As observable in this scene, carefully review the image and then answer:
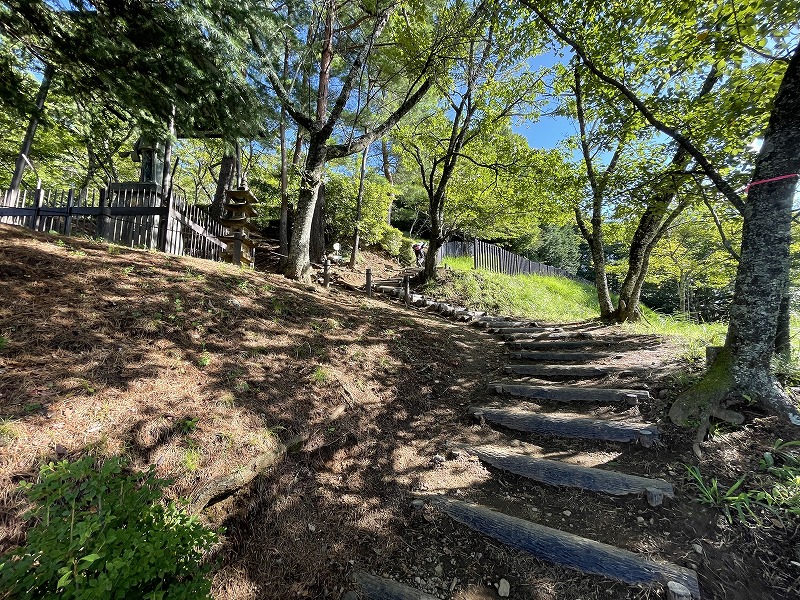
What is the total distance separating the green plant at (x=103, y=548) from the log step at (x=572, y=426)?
2.84 m

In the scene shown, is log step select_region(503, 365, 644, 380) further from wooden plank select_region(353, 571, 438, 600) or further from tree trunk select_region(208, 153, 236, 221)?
tree trunk select_region(208, 153, 236, 221)

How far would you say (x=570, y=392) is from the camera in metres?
3.78

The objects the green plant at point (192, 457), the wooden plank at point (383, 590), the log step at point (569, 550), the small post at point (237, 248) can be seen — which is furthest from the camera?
the small post at point (237, 248)

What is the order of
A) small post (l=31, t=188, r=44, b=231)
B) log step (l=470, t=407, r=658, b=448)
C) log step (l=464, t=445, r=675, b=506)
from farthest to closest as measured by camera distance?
small post (l=31, t=188, r=44, b=231) < log step (l=470, t=407, r=658, b=448) < log step (l=464, t=445, r=675, b=506)

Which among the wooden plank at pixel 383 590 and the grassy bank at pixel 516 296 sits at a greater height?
the grassy bank at pixel 516 296

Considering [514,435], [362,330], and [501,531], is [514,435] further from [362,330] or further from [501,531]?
[362,330]

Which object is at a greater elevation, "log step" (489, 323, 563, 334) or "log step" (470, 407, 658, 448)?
"log step" (489, 323, 563, 334)

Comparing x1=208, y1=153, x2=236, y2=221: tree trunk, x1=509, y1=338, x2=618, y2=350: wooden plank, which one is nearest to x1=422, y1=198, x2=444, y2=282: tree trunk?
x1=509, y1=338, x2=618, y2=350: wooden plank

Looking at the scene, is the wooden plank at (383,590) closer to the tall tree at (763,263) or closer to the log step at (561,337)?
the tall tree at (763,263)

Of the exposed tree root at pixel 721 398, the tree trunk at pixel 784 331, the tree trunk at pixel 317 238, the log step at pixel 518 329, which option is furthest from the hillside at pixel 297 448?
the tree trunk at pixel 317 238

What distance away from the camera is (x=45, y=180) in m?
15.5

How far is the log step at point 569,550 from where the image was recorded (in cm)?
176

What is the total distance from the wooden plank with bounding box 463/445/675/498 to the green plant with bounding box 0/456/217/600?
2279 millimetres

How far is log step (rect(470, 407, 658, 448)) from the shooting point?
9.26ft
